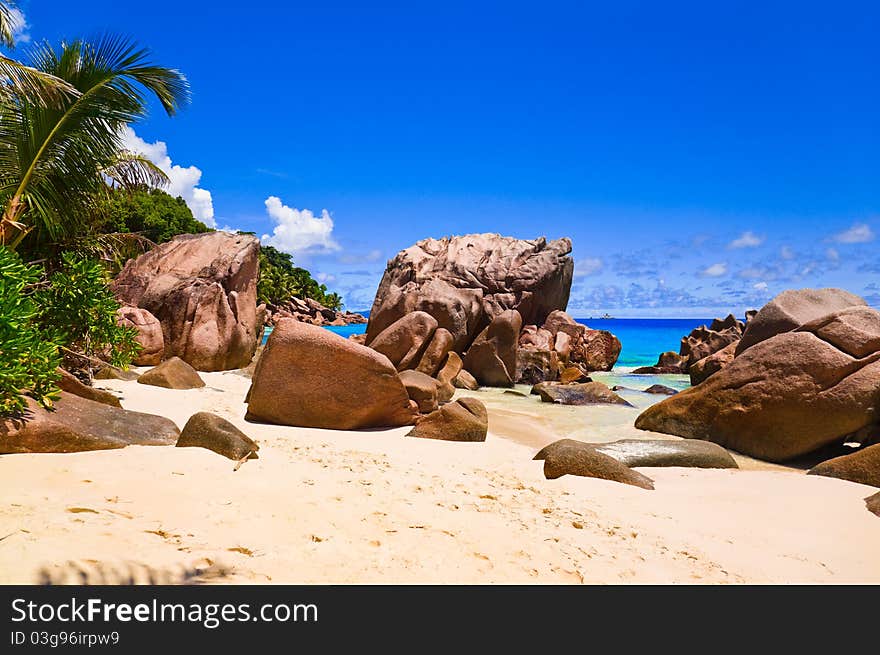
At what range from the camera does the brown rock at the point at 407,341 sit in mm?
17047

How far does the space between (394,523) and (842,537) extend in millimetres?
3535

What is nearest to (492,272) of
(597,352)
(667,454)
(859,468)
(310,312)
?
(597,352)

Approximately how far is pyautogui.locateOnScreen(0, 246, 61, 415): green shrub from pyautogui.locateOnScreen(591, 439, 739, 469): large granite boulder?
6.09 m

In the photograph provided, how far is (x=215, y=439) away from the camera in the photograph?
207 inches

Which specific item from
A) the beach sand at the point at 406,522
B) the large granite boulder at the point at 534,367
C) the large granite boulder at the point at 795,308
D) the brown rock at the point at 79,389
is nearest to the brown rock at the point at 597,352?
the large granite boulder at the point at 534,367

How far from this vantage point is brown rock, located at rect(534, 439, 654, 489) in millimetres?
5758

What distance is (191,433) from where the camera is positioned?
17.6 ft

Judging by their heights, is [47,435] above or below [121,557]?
above

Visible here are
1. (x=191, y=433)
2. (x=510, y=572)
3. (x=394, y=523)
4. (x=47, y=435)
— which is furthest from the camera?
(x=191, y=433)

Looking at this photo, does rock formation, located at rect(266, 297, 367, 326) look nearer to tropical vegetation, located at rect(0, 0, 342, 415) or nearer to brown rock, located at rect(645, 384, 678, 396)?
brown rock, located at rect(645, 384, 678, 396)
